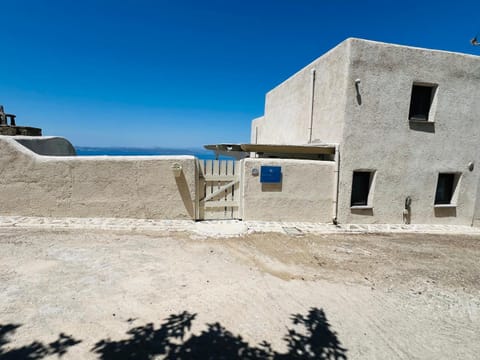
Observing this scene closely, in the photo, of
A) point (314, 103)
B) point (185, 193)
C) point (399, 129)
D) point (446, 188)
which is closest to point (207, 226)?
point (185, 193)

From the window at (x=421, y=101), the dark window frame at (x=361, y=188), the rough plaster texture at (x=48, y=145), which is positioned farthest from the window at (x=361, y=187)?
the rough plaster texture at (x=48, y=145)

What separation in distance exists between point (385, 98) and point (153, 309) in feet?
30.3

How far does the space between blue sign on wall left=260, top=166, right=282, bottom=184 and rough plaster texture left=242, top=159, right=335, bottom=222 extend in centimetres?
13

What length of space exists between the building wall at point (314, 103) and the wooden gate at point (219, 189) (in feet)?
12.4

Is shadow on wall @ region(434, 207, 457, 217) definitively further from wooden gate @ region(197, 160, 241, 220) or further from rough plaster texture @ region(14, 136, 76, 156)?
rough plaster texture @ region(14, 136, 76, 156)

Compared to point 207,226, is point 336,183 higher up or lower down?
higher up

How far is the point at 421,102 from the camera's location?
895 cm

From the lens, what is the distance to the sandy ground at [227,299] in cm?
294

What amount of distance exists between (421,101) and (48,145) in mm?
14506

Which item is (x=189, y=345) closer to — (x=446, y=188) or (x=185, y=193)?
(x=185, y=193)

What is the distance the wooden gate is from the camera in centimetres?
807

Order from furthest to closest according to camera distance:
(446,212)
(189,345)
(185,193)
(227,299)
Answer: (446,212) → (185,193) → (227,299) → (189,345)

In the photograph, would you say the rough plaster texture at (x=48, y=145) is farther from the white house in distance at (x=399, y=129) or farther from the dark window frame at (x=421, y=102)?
the dark window frame at (x=421, y=102)

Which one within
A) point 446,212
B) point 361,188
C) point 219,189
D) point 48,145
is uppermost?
point 48,145
